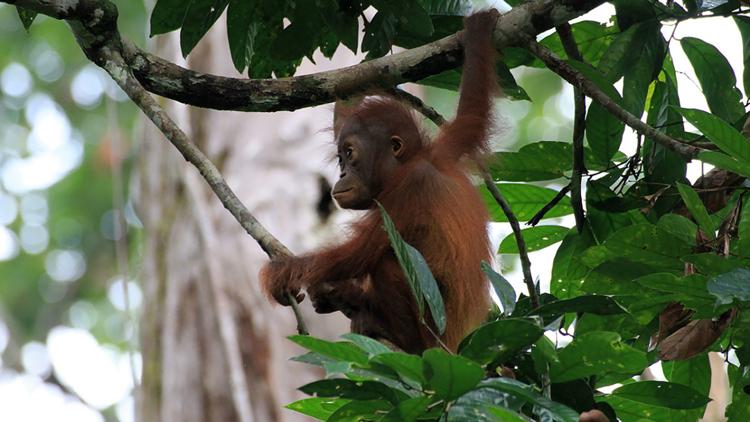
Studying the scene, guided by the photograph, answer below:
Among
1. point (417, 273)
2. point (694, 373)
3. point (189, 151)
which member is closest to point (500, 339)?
point (417, 273)

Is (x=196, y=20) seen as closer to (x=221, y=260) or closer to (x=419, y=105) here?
(x=419, y=105)

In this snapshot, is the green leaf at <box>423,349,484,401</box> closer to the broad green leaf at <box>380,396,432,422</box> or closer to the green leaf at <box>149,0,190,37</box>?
the broad green leaf at <box>380,396,432,422</box>

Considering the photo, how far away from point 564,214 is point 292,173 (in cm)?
438

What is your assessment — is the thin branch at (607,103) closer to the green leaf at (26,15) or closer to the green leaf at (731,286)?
the green leaf at (731,286)

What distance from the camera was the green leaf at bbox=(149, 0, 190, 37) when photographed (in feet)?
14.2

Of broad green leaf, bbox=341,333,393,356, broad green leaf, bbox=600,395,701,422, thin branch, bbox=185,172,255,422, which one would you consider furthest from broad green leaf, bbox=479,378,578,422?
thin branch, bbox=185,172,255,422

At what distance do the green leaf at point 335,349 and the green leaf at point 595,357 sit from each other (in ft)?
1.92

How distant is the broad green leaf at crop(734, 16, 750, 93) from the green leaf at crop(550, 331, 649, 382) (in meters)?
2.12

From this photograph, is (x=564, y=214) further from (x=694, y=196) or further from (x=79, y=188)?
(x=79, y=188)

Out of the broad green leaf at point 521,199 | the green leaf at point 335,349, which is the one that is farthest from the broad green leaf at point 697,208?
the green leaf at point 335,349

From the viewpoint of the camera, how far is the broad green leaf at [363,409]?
2.79 meters

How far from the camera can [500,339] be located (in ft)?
8.73

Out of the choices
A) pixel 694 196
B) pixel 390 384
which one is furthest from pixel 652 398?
pixel 390 384

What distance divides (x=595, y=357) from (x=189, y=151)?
200cm
